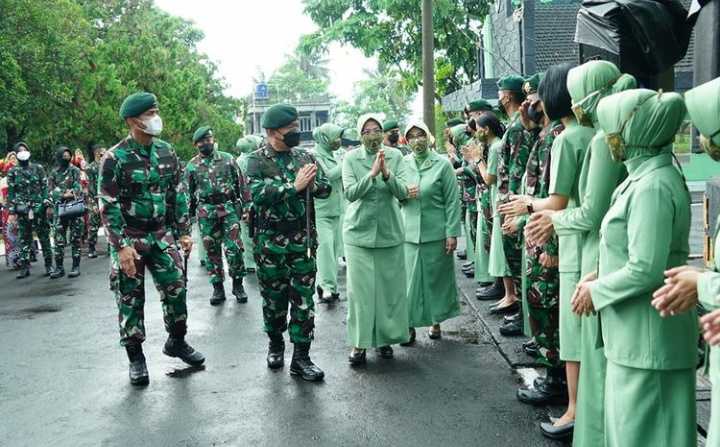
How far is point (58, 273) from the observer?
11914 millimetres

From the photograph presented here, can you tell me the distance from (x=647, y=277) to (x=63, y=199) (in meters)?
11.2

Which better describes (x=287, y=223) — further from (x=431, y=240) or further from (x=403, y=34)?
(x=403, y=34)

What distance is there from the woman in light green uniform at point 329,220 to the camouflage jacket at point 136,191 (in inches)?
98.7

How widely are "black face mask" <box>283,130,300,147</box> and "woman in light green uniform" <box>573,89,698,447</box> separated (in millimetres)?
2922


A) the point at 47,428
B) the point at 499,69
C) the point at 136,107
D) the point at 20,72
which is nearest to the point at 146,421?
the point at 47,428

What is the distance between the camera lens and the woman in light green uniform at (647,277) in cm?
284

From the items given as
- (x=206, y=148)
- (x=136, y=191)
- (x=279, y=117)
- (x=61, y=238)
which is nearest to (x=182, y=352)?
(x=136, y=191)

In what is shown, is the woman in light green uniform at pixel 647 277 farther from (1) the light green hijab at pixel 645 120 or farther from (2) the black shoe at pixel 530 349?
(2) the black shoe at pixel 530 349

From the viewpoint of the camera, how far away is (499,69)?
58.6ft

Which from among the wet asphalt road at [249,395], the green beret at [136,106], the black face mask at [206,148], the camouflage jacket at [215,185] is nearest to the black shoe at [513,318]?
the wet asphalt road at [249,395]

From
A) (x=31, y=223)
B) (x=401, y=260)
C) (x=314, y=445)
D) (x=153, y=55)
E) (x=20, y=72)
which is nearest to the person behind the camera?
(x=314, y=445)

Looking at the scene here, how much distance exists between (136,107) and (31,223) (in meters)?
7.65

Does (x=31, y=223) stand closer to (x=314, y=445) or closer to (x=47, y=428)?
(x=47, y=428)

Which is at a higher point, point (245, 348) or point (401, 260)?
point (401, 260)
